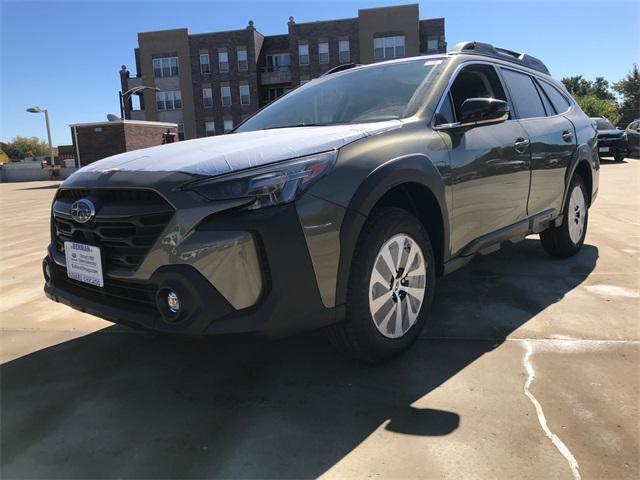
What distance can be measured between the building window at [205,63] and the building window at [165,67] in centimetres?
216

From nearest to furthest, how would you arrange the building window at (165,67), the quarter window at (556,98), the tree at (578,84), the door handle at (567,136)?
1. the door handle at (567,136)
2. the quarter window at (556,98)
3. the building window at (165,67)
4. the tree at (578,84)

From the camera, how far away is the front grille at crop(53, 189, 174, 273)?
2.36 metres

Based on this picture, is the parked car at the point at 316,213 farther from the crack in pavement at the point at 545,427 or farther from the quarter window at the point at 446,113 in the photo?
the crack in pavement at the point at 545,427

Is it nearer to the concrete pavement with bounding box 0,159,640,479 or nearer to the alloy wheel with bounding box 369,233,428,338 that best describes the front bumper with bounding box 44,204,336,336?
the concrete pavement with bounding box 0,159,640,479

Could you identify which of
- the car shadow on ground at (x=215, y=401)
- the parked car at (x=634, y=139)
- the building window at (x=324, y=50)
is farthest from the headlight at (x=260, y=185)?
the building window at (x=324, y=50)

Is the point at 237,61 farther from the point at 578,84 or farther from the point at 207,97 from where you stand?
the point at 578,84

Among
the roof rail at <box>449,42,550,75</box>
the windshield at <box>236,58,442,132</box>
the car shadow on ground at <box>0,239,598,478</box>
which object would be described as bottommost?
the car shadow on ground at <box>0,239,598,478</box>

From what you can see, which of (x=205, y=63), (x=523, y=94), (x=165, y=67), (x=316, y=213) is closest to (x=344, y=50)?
(x=205, y=63)

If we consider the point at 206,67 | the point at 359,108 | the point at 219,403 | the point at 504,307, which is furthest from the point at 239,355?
the point at 206,67

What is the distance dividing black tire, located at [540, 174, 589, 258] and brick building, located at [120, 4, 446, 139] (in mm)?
37343

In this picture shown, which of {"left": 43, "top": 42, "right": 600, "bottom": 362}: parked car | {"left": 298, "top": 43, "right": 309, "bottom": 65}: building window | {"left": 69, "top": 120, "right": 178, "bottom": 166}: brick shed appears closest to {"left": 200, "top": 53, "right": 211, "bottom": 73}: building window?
{"left": 298, "top": 43, "right": 309, "bottom": 65}: building window

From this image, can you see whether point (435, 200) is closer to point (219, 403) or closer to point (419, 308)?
point (419, 308)

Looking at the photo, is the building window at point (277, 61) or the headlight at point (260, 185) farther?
the building window at point (277, 61)

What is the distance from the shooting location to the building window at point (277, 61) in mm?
43844
